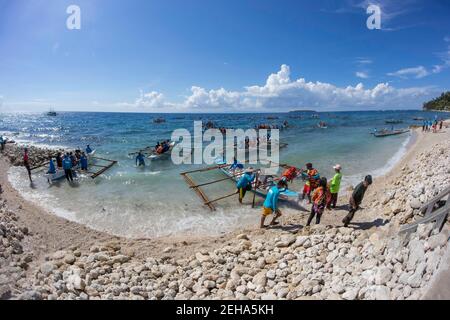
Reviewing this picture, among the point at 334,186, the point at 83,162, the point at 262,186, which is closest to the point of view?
the point at 334,186

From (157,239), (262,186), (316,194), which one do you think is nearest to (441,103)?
(262,186)

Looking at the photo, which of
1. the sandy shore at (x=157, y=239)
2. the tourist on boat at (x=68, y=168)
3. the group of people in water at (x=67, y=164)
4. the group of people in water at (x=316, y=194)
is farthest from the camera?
the group of people in water at (x=67, y=164)

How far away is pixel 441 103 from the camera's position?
132250 mm

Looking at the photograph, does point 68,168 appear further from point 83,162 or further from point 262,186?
point 262,186

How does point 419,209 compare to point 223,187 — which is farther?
point 223,187

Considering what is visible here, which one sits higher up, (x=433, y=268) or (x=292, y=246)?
(x=433, y=268)

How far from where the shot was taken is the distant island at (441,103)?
416 feet

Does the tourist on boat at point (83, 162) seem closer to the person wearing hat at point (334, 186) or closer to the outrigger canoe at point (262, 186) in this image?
the outrigger canoe at point (262, 186)

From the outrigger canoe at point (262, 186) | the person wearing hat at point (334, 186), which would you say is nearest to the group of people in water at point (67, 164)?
the outrigger canoe at point (262, 186)
